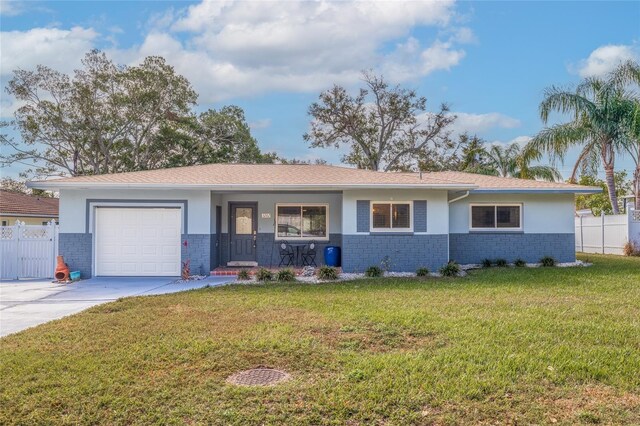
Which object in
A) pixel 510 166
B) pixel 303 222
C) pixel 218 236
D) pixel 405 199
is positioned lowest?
pixel 218 236

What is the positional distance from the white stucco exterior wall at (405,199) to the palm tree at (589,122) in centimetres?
907

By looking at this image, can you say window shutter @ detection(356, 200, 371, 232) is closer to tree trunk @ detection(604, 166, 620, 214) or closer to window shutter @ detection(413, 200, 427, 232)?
window shutter @ detection(413, 200, 427, 232)

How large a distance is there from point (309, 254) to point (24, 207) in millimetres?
18006

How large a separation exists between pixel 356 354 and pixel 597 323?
3781 millimetres

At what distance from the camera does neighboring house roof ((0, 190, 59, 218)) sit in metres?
22.3

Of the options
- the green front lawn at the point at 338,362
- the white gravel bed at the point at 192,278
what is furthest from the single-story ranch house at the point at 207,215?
the green front lawn at the point at 338,362

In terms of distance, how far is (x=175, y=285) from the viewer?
36.6 feet

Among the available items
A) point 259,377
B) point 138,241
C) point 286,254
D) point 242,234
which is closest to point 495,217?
point 286,254

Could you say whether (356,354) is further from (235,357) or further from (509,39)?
(509,39)

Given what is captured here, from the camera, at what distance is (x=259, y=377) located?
14.8ft

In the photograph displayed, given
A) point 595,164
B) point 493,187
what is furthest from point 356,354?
point 595,164

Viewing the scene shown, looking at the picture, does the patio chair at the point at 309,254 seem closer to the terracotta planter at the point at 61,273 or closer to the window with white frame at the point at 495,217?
the window with white frame at the point at 495,217

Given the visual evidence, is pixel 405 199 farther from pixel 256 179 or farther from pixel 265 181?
pixel 256 179

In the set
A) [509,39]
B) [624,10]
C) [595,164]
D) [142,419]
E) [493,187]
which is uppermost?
[624,10]
